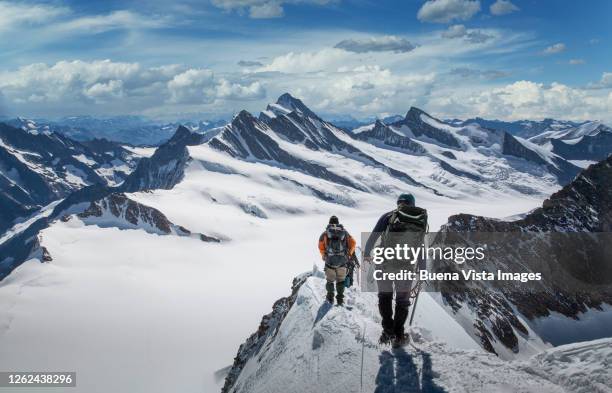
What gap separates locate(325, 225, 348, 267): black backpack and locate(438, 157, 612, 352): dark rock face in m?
43.0

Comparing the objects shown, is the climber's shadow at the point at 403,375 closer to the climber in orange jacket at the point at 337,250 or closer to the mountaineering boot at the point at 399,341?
the mountaineering boot at the point at 399,341

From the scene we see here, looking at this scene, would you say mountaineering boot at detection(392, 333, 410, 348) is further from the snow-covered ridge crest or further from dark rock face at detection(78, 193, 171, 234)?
dark rock face at detection(78, 193, 171, 234)

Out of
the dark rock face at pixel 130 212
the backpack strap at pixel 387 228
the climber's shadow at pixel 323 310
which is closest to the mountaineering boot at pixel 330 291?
the climber's shadow at pixel 323 310

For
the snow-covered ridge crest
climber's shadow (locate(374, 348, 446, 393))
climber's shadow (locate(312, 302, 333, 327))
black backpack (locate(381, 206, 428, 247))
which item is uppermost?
the snow-covered ridge crest

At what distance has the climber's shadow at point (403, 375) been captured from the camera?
403 inches

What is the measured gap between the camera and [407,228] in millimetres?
11086

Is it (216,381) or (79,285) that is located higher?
(79,285)

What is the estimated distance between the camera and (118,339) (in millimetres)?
91250

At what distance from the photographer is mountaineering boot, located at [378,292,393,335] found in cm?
1151

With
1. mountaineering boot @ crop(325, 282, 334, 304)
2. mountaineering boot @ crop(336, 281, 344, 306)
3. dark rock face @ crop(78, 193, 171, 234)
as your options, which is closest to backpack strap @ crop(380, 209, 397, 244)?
mountaineering boot @ crop(336, 281, 344, 306)

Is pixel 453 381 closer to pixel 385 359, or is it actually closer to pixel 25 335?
pixel 385 359

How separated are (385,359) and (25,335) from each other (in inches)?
4141

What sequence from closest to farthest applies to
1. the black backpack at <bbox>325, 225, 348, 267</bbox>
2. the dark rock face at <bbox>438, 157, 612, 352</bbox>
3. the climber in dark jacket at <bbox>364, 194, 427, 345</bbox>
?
the climber in dark jacket at <bbox>364, 194, 427, 345</bbox>
the black backpack at <bbox>325, 225, 348, 267</bbox>
the dark rock face at <bbox>438, 157, 612, 352</bbox>

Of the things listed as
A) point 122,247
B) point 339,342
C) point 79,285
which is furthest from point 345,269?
point 122,247
